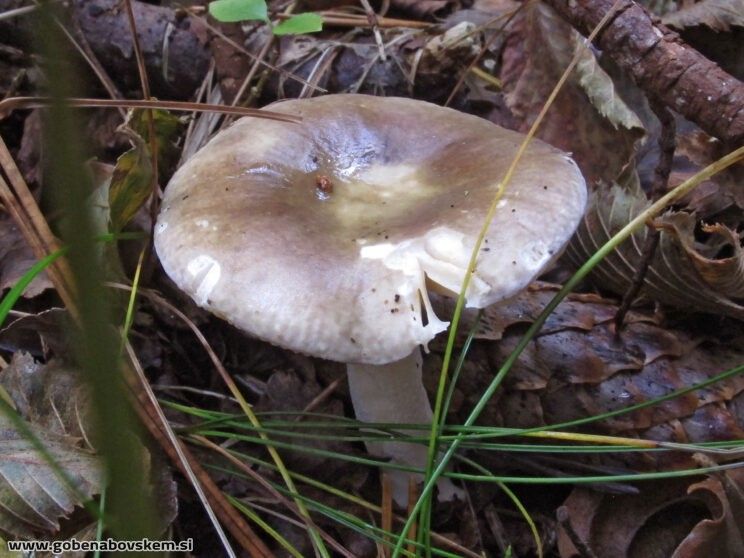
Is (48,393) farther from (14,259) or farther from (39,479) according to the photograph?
(14,259)

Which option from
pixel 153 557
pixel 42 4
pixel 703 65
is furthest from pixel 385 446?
pixel 42 4

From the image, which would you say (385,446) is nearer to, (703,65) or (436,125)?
(436,125)

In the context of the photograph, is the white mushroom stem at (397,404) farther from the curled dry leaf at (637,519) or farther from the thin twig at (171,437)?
the thin twig at (171,437)

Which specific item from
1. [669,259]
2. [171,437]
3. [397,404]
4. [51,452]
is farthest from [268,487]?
[669,259]

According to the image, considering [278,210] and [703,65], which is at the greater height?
[703,65]

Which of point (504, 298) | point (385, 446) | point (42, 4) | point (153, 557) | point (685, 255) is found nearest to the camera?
point (42, 4)
